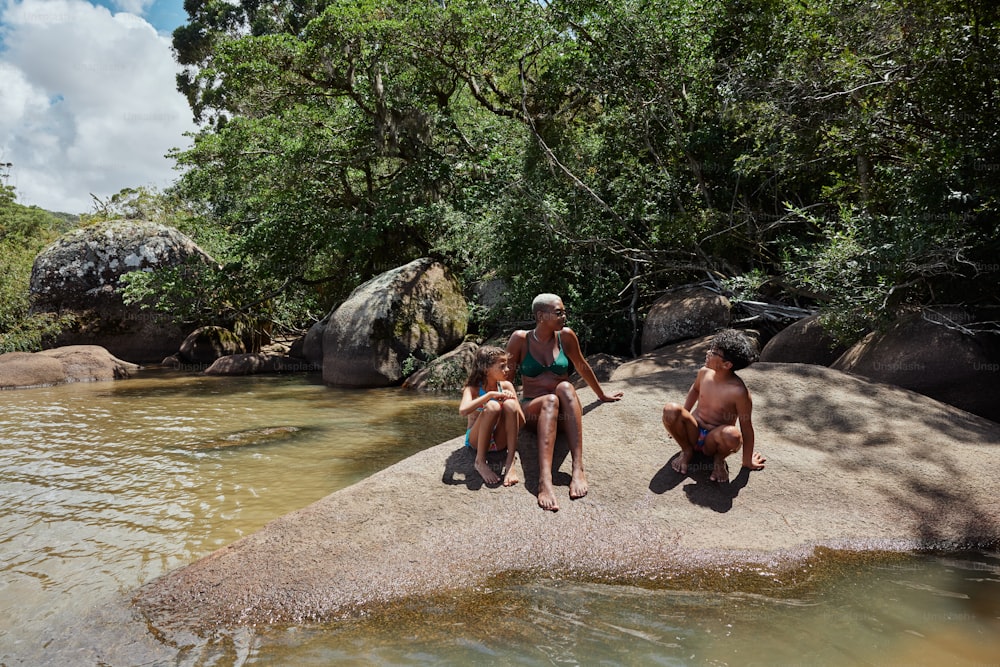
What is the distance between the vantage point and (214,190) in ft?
51.3

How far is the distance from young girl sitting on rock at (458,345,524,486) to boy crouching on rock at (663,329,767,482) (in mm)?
1047

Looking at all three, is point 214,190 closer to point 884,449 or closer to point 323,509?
point 323,509

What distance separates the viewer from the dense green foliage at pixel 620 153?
7207 mm

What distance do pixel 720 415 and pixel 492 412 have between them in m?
1.57

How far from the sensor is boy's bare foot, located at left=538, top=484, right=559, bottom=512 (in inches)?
168

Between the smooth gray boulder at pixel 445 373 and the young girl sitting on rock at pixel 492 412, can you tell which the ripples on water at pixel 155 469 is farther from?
the young girl sitting on rock at pixel 492 412

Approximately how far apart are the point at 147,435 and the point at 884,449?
809 centimetres

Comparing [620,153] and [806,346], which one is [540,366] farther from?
[620,153]

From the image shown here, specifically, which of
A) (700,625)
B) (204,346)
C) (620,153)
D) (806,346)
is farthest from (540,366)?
(204,346)

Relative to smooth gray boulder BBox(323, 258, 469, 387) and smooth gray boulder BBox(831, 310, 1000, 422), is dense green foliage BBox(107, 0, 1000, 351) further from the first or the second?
smooth gray boulder BBox(323, 258, 469, 387)

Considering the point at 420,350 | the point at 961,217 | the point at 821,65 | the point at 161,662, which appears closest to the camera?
the point at 161,662

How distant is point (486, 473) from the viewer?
14.9 ft

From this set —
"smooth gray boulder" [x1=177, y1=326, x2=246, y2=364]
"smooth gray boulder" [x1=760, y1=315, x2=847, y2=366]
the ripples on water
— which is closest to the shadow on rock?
the ripples on water

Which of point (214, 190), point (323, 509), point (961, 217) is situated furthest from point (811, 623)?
point (214, 190)
